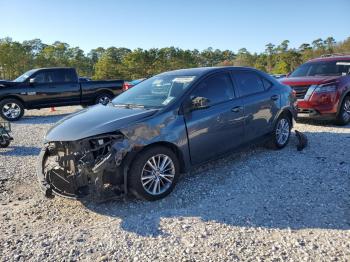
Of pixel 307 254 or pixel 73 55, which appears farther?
pixel 73 55

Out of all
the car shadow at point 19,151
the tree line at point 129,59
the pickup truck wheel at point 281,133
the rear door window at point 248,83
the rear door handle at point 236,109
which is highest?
the tree line at point 129,59

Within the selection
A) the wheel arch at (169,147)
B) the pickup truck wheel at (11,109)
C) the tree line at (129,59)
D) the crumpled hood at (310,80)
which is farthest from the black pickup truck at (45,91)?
the tree line at (129,59)

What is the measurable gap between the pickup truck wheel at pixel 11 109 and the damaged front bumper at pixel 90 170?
9.52 meters

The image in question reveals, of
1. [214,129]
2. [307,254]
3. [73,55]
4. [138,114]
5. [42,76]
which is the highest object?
[73,55]

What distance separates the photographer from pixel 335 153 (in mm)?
6582

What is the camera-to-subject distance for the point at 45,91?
13.3m

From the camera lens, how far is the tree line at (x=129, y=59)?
1786 inches

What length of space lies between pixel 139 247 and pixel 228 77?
323 centimetres

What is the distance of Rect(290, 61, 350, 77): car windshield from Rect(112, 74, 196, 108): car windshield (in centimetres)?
576

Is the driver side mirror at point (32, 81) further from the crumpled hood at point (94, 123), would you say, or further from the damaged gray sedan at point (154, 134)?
the crumpled hood at point (94, 123)

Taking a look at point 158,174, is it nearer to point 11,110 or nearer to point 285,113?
point 285,113

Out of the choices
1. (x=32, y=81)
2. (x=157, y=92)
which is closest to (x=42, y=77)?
(x=32, y=81)

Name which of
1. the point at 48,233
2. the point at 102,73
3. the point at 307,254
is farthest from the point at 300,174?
the point at 102,73

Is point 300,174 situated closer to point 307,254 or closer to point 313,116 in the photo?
point 307,254
